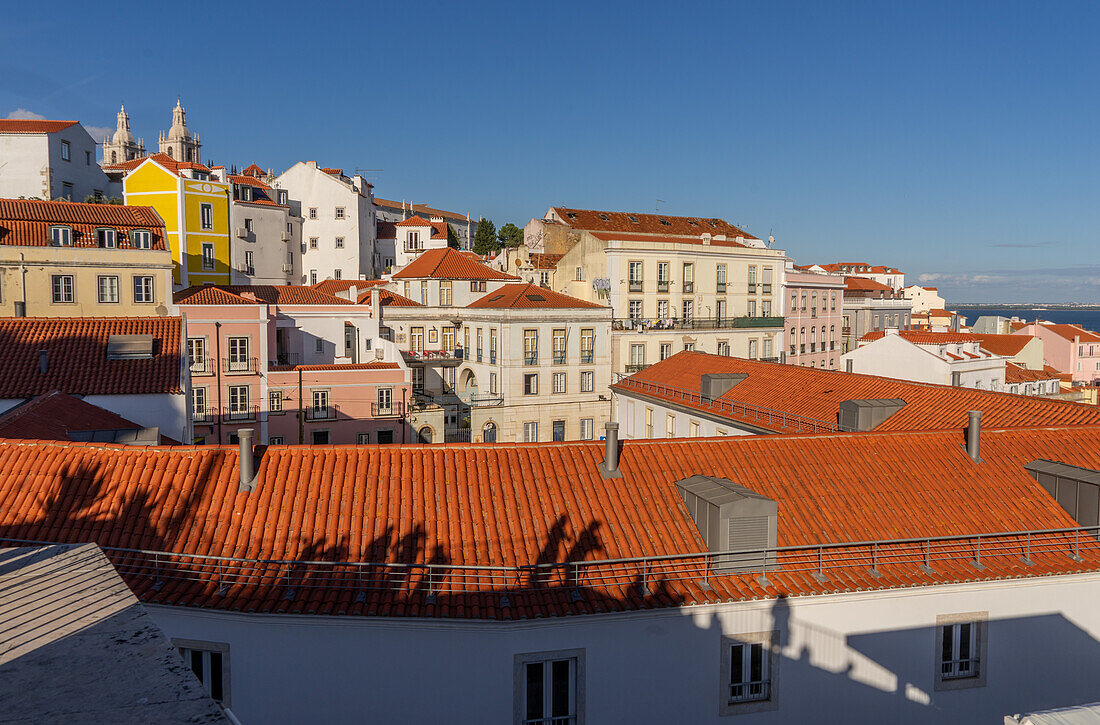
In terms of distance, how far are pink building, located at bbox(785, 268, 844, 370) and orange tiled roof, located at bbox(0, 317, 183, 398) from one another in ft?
174

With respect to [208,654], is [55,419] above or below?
above

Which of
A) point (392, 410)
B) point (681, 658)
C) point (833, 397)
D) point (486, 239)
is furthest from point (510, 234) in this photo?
point (681, 658)

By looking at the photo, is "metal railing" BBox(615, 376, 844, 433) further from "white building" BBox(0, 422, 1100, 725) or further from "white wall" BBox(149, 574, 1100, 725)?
"white wall" BBox(149, 574, 1100, 725)

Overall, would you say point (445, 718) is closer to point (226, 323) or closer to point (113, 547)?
point (113, 547)

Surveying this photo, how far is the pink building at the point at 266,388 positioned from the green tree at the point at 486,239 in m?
59.9

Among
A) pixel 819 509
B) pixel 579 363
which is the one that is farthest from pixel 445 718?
pixel 579 363

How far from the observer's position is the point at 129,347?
26.9m

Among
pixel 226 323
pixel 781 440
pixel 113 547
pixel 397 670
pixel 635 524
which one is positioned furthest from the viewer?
pixel 226 323

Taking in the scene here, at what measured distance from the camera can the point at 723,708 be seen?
13352 millimetres

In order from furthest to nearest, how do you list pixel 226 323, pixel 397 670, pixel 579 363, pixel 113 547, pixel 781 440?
1. pixel 579 363
2. pixel 226 323
3. pixel 781 440
4. pixel 113 547
5. pixel 397 670

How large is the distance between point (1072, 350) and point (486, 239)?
235 ft

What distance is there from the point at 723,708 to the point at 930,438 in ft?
30.6

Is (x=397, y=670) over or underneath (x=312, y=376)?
underneath

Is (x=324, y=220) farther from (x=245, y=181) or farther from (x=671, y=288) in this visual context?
(x=671, y=288)
